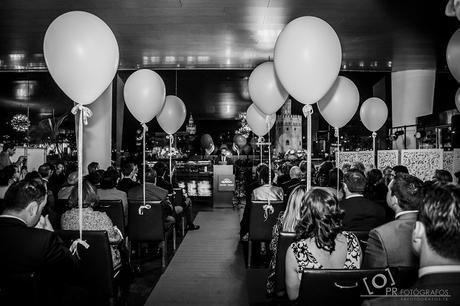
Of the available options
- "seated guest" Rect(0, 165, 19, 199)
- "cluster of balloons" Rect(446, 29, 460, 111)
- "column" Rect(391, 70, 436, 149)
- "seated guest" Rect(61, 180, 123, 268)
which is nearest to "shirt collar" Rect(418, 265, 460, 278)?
"seated guest" Rect(61, 180, 123, 268)

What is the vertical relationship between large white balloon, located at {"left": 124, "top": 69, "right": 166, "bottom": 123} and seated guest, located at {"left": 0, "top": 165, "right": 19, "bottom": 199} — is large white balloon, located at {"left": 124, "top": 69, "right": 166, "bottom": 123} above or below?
above

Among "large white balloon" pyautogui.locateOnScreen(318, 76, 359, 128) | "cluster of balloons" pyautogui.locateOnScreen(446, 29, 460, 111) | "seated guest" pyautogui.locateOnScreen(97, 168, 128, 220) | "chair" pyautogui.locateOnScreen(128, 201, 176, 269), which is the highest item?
"cluster of balloons" pyautogui.locateOnScreen(446, 29, 460, 111)

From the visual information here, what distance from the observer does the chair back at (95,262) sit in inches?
107

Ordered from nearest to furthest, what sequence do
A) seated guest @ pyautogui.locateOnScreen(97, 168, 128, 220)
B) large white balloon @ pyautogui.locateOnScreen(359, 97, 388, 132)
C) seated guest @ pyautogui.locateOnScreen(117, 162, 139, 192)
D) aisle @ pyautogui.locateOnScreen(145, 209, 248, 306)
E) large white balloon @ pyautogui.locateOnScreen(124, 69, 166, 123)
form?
aisle @ pyautogui.locateOnScreen(145, 209, 248, 306), seated guest @ pyautogui.locateOnScreen(97, 168, 128, 220), large white balloon @ pyautogui.locateOnScreen(124, 69, 166, 123), seated guest @ pyautogui.locateOnScreen(117, 162, 139, 192), large white balloon @ pyautogui.locateOnScreen(359, 97, 388, 132)

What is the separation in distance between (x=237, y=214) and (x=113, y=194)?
452 centimetres

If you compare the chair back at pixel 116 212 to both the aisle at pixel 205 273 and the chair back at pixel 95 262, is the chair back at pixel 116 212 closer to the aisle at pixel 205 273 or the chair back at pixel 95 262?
the aisle at pixel 205 273

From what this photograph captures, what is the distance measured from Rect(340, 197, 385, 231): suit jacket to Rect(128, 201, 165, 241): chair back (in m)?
2.46

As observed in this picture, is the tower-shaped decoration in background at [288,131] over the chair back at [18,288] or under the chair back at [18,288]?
over

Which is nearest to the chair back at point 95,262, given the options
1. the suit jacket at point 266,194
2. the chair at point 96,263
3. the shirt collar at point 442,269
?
the chair at point 96,263

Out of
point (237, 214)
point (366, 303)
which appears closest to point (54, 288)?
point (366, 303)

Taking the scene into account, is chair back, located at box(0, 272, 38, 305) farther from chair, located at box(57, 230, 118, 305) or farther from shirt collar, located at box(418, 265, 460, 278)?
shirt collar, located at box(418, 265, 460, 278)

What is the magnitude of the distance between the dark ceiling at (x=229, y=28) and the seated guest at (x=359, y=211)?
3.60 meters

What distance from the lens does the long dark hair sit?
81.4 inches

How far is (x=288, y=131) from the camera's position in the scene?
3394cm
